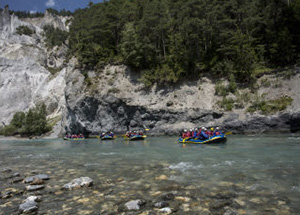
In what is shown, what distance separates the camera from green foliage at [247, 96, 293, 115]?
2591cm

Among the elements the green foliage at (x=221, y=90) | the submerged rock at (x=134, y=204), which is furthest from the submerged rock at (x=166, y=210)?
the green foliage at (x=221, y=90)

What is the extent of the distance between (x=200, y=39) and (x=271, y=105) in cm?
1761

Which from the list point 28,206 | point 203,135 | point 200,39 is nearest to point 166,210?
point 28,206

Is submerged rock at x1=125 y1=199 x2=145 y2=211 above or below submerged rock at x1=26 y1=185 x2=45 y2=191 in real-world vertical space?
below

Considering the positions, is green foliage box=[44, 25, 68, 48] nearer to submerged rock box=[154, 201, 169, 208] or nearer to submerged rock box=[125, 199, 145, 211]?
submerged rock box=[125, 199, 145, 211]

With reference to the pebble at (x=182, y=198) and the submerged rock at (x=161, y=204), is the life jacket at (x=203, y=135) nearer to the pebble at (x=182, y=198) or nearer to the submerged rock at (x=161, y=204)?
the pebble at (x=182, y=198)

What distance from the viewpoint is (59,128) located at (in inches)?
2096

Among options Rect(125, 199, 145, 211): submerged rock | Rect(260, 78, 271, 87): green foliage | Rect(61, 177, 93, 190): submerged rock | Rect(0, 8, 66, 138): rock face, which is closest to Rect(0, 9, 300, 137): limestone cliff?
Rect(260, 78, 271, 87): green foliage

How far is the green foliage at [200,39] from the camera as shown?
32.6 m

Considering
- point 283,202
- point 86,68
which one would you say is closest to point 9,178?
point 283,202

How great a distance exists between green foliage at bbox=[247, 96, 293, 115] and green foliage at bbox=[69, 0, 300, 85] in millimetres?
5195

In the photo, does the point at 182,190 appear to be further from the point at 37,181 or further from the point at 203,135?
the point at 203,135

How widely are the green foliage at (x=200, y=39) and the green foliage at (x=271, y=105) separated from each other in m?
5.20

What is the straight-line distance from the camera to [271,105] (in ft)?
87.7
